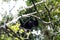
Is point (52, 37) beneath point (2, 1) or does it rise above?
beneath

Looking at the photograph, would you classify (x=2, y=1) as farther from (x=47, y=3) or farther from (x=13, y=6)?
(x=47, y=3)

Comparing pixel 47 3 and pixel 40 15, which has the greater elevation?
pixel 47 3

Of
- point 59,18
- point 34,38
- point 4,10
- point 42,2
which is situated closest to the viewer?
point 42,2

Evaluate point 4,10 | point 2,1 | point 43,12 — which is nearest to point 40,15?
point 43,12

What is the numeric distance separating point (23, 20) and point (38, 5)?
62 cm

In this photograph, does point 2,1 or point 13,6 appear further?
point 2,1

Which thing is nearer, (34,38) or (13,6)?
(13,6)

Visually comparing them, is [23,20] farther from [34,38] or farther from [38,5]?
[38,5]

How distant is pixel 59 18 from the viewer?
238 cm

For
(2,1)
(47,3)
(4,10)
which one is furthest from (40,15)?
(2,1)

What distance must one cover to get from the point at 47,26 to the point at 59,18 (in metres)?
0.23

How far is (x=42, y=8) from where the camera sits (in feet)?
7.25

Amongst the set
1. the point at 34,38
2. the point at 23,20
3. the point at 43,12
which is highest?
the point at 43,12

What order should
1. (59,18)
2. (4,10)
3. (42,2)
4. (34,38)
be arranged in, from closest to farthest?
(42,2)
(59,18)
(4,10)
(34,38)
